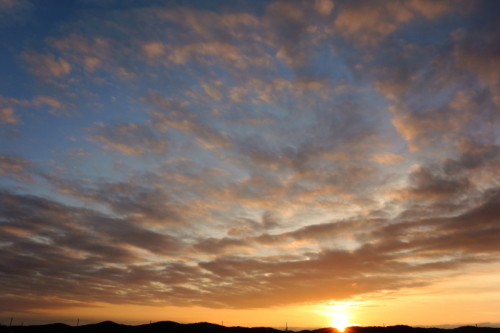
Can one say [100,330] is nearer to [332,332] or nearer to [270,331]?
[270,331]

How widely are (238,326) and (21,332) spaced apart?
58099 millimetres

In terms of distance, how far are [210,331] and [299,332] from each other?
21.8 m

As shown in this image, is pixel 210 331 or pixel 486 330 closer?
pixel 486 330

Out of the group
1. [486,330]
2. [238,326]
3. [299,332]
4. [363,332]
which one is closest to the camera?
[486,330]

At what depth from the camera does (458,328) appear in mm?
76500

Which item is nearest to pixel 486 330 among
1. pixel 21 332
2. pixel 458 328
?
pixel 458 328

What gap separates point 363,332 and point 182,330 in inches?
1739

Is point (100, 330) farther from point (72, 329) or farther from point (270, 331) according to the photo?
point (270, 331)

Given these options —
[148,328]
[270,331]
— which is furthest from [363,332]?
[148,328]

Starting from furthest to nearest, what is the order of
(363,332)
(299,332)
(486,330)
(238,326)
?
(238,326) < (299,332) < (363,332) < (486,330)

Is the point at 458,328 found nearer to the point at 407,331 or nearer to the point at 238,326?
the point at 407,331

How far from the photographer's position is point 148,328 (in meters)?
90.4

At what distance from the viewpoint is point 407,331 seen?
7581 centimetres

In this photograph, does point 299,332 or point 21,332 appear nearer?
point 299,332
